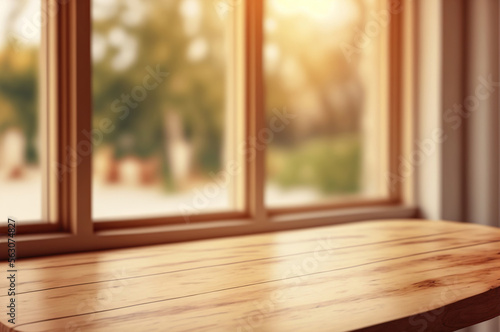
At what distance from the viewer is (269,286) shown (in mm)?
1387

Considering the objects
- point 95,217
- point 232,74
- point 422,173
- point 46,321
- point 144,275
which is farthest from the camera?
point 422,173

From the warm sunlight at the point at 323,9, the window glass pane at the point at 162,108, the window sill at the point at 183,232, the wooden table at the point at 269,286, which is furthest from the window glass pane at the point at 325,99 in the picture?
the wooden table at the point at 269,286

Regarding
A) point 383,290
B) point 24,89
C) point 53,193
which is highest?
point 24,89

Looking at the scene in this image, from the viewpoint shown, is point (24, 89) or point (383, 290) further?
point (24, 89)

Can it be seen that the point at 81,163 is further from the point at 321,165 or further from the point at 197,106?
the point at 321,165

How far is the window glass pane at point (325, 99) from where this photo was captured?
2.68 metres

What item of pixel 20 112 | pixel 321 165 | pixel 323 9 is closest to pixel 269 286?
pixel 20 112

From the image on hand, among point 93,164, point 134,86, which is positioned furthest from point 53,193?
point 134,86

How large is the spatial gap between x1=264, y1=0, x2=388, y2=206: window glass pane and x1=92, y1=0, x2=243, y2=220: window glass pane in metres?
0.25

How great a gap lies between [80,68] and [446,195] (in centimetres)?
189

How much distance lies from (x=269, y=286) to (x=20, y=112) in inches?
44.3

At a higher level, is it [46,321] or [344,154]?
[344,154]

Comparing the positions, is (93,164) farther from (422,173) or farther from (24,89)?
(422,173)

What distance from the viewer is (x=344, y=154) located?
3.01 m
